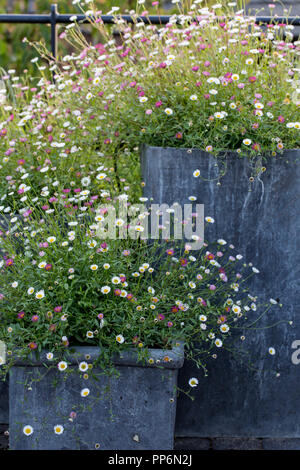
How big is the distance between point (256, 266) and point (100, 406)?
2.97 ft

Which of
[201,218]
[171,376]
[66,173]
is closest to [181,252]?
[201,218]

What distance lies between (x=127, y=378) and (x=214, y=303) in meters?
0.57

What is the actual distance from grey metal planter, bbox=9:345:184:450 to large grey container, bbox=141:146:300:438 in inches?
17.2

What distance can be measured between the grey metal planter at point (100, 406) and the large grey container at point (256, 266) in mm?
437

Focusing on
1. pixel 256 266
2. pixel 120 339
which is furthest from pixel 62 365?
pixel 256 266

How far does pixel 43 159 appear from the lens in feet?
9.75

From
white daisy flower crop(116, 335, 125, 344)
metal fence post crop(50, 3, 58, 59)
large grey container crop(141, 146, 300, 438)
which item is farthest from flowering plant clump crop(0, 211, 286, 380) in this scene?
metal fence post crop(50, 3, 58, 59)

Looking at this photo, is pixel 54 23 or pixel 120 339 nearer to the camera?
pixel 120 339

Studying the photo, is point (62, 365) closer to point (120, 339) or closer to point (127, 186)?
point (120, 339)

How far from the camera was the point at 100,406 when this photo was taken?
7.09 feet

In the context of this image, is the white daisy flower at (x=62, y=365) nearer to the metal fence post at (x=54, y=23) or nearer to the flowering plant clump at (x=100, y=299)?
the flowering plant clump at (x=100, y=299)

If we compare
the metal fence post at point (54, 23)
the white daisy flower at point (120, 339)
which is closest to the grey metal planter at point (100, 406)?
the white daisy flower at point (120, 339)

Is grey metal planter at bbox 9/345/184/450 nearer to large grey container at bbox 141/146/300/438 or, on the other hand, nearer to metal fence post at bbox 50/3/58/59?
large grey container at bbox 141/146/300/438
